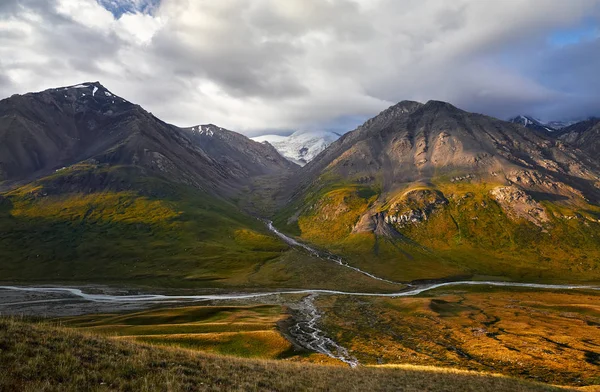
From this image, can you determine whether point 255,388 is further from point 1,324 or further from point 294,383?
point 1,324

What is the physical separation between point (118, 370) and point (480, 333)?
309 ft

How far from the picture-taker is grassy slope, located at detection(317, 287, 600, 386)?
61.6 metres

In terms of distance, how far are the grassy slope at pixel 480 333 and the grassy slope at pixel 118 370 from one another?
121 ft

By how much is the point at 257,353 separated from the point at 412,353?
3274cm

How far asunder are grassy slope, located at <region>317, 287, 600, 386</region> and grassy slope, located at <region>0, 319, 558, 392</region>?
36783 mm

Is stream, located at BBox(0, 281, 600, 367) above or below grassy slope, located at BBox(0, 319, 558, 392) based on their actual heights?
below

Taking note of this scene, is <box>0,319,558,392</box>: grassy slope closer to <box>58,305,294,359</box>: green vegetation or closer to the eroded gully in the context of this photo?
<box>58,305,294,359</box>: green vegetation

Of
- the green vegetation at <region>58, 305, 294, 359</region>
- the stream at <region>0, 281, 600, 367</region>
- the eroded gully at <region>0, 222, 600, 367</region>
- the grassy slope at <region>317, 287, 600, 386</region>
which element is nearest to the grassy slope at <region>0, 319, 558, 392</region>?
the green vegetation at <region>58, 305, 294, 359</region>

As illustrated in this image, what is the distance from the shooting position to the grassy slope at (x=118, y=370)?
1566 centimetres

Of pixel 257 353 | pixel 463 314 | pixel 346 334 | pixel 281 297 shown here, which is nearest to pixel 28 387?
pixel 257 353

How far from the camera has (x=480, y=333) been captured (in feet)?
290

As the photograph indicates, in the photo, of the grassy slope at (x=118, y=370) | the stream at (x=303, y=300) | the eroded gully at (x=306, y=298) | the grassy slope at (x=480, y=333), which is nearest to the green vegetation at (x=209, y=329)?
the eroded gully at (x=306, y=298)

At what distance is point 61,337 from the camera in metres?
21.5

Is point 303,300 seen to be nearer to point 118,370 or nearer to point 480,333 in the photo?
point 480,333
